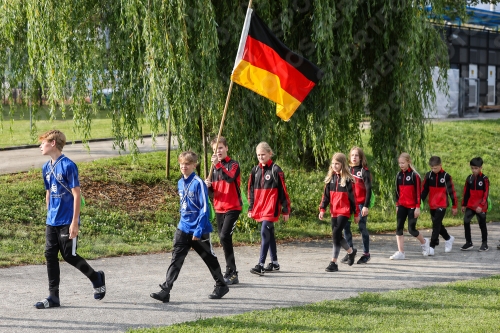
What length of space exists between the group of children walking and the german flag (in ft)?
2.14

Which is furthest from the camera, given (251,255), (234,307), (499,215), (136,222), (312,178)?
(312,178)

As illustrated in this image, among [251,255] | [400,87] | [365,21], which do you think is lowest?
[251,255]

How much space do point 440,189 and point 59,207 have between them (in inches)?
241

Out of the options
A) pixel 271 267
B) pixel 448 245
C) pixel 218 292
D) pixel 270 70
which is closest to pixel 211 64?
pixel 270 70

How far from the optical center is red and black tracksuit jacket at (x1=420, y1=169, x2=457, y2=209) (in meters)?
10.9

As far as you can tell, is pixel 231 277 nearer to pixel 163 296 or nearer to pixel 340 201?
pixel 163 296

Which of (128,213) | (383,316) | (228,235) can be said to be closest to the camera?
(383,316)

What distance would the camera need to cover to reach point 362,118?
12.7 meters

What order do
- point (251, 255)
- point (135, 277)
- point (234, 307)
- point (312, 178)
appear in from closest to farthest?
point (234, 307) → point (135, 277) → point (251, 255) → point (312, 178)

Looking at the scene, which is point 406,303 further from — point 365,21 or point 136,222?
point 136,222

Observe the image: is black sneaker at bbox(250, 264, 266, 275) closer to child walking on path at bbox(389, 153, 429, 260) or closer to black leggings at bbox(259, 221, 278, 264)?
black leggings at bbox(259, 221, 278, 264)

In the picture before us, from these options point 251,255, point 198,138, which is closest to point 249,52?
point 198,138

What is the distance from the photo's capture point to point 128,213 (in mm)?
13125

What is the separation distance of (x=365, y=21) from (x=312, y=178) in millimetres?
6025
